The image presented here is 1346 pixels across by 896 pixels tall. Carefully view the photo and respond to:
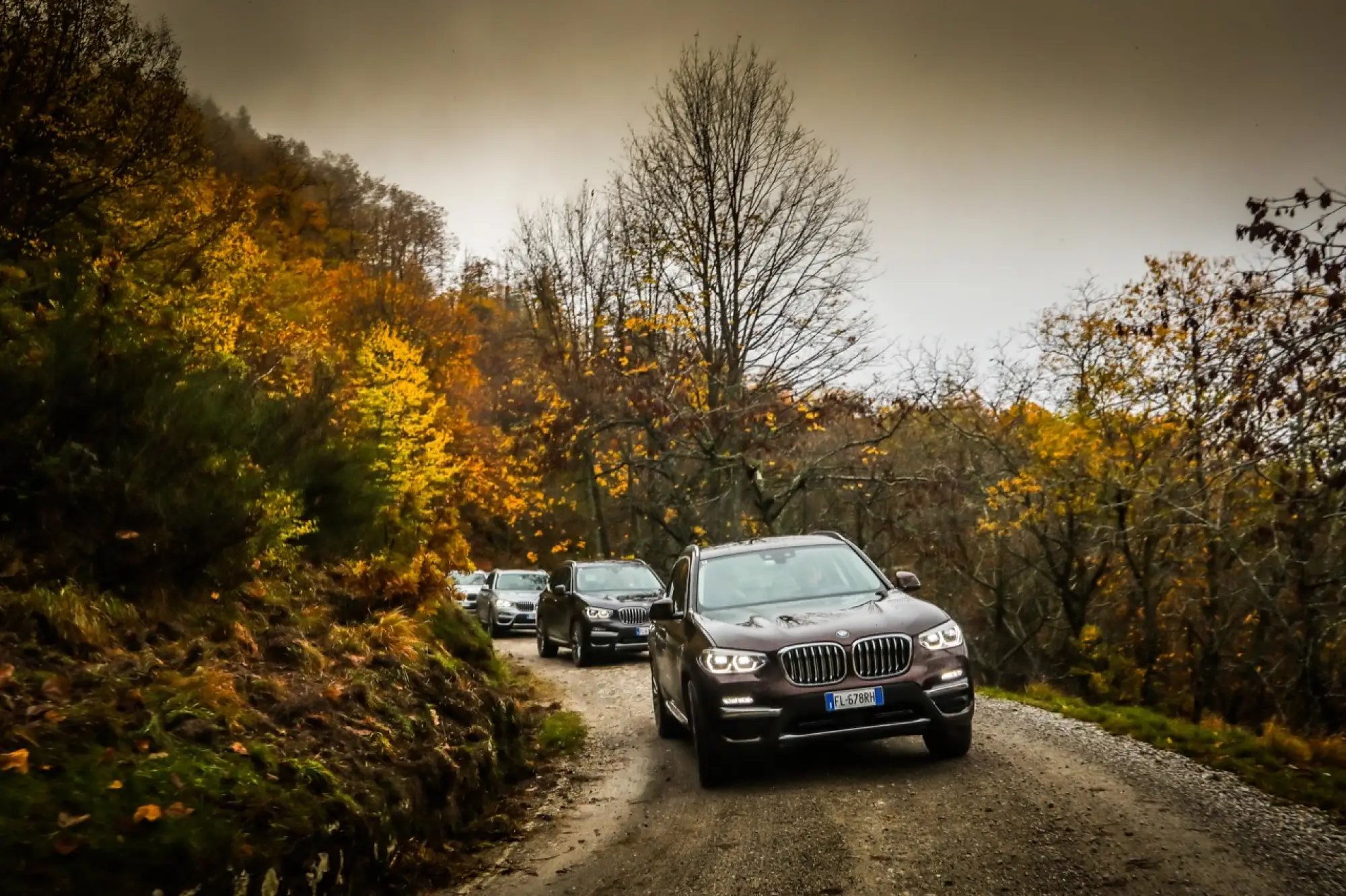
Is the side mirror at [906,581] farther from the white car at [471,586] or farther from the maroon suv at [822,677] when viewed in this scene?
the white car at [471,586]

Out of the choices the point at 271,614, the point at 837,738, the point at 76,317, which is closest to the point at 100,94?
the point at 76,317

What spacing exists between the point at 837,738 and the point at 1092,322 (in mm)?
16945

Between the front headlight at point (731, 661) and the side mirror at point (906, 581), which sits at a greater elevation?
the side mirror at point (906, 581)

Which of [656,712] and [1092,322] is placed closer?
[656,712]

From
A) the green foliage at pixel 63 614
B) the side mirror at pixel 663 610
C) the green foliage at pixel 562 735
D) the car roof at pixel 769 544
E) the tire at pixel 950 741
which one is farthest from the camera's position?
the green foliage at pixel 562 735

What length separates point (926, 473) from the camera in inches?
953

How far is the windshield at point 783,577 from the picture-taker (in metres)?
8.60

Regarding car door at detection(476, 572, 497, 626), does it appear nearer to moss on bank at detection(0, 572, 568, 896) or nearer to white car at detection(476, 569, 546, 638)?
white car at detection(476, 569, 546, 638)

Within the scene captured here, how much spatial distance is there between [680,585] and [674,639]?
907 millimetres

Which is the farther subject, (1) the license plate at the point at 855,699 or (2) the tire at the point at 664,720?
(2) the tire at the point at 664,720

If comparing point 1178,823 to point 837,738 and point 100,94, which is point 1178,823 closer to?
point 837,738

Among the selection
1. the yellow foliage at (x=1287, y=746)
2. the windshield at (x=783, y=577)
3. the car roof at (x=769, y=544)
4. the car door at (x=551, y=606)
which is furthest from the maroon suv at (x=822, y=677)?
the car door at (x=551, y=606)

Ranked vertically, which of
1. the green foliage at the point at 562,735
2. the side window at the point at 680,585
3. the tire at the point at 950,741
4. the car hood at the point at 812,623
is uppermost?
the side window at the point at 680,585

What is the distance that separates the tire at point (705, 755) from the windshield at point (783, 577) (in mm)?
1160
